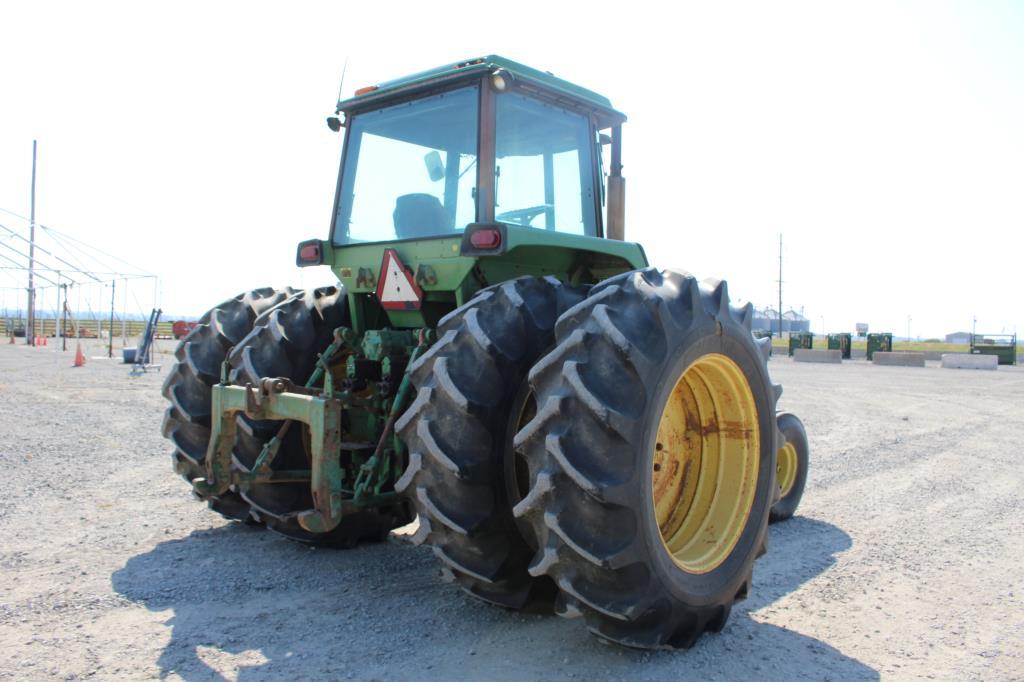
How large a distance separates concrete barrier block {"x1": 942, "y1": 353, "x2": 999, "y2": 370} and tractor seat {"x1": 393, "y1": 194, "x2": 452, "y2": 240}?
1220 inches

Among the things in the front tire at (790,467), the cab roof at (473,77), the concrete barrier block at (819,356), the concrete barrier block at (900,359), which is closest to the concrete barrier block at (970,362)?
the concrete barrier block at (900,359)

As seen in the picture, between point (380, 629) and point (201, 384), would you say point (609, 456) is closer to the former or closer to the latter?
point (380, 629)

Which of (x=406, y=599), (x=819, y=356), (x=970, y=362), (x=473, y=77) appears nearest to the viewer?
(x=406, y=599)

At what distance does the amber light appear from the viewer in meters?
3.96

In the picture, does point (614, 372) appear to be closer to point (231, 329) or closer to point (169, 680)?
point (169, 680)

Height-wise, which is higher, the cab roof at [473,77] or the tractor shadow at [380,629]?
the cab roof at [473,77]

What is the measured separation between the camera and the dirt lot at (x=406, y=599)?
3.38 meters

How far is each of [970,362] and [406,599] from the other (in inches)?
1277

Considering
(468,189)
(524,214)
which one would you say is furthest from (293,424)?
(524,214)

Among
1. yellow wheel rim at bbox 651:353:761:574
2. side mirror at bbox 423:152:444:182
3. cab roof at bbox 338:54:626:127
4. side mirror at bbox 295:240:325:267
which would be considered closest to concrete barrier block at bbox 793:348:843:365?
cab roof at bbox 338:54:626:127

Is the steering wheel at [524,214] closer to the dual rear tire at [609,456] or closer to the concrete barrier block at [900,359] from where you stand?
the dual rear tire at [609,456]

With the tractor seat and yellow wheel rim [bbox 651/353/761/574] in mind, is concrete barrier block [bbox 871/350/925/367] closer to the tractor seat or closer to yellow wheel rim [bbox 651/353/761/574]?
yellow wheel rim [bbox 651/353/761/574]

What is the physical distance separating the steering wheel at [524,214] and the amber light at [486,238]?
446 millimetres

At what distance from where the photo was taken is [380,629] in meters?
3.74
